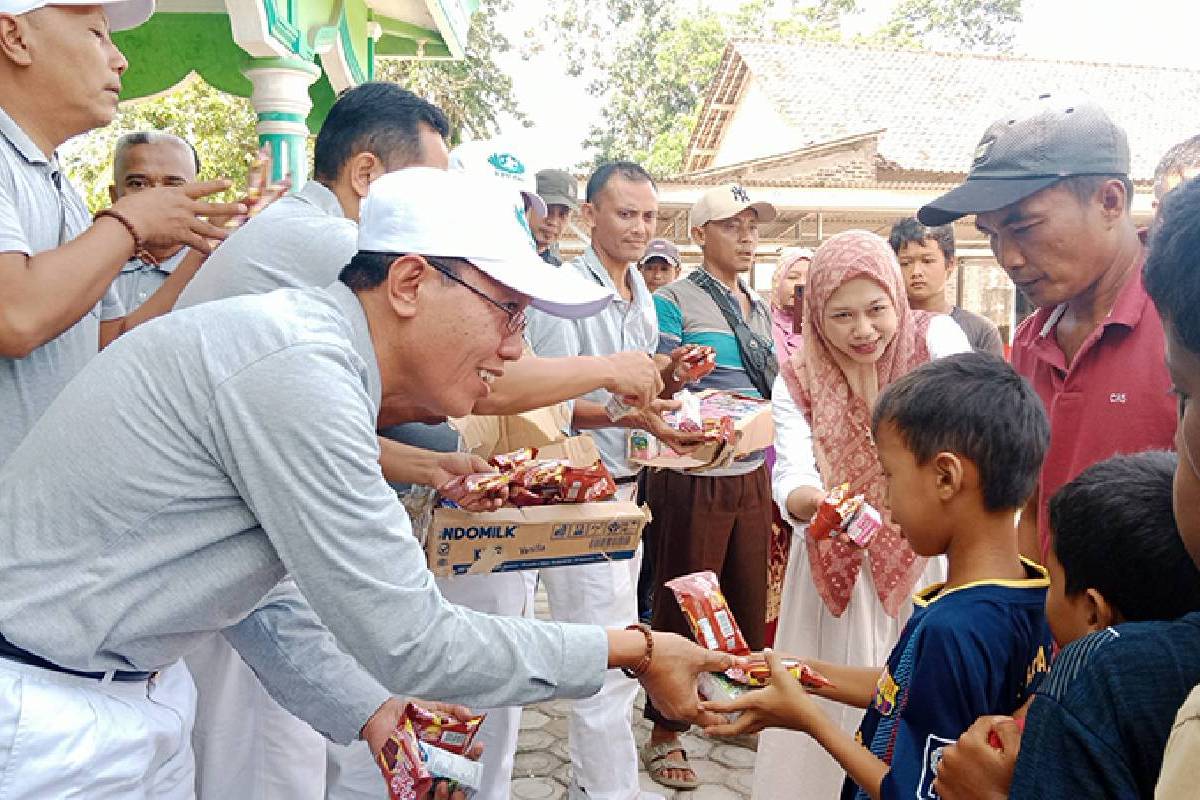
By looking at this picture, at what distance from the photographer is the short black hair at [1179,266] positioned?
0.99 meters

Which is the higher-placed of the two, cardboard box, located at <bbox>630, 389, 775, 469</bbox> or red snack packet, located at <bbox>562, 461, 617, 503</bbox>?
red snack packet, located at <bbox>562, 461, 617, 503</bbox>

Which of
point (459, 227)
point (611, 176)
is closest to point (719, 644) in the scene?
point (459, 227)

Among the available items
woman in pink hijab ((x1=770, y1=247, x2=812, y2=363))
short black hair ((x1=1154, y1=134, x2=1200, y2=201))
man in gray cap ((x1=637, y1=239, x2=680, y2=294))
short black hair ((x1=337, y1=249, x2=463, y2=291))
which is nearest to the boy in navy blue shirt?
short black hair ((x1=337, y1=249, x2=463, y2=291))

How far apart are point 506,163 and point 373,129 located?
1.03 metres

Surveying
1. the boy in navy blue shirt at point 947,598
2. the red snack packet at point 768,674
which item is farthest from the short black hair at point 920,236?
the red snack packet at point 768,674

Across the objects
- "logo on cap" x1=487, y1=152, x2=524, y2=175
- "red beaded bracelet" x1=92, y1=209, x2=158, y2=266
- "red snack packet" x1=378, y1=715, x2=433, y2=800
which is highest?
"logo on cap" x1=487, y1=152, x2=524, y2=175

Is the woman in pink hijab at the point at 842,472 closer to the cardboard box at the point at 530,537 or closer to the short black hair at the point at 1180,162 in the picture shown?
the cardboard box at the point at 530,537

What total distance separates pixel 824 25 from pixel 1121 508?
126ft

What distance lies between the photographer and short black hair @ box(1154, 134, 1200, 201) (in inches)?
127

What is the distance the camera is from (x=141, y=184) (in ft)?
→ 12.5

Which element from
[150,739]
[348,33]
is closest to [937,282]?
[150,739]

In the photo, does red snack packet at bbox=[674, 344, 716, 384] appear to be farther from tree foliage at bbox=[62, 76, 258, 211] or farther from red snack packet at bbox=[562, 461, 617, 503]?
tree foliage at bbox=[62, 76, 258, 211]

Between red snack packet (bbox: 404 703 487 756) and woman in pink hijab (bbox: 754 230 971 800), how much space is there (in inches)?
53.9

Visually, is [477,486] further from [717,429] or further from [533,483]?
[717,429]
